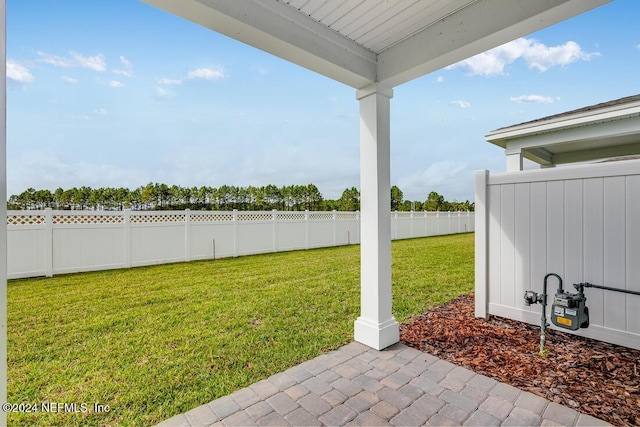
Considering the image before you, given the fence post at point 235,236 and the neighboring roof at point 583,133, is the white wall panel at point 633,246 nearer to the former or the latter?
the neighboring roof at point 583,133

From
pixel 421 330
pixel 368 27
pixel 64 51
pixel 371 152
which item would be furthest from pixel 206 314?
pixel 64 51

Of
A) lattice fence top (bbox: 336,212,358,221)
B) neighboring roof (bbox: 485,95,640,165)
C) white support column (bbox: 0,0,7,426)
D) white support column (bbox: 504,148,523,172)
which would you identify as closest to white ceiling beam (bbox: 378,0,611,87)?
white support column (bbox: 0,0,7,426)

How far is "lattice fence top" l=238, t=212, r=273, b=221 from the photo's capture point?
9033 millimetres

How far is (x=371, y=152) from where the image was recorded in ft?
9.12

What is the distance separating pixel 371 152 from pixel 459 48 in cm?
105

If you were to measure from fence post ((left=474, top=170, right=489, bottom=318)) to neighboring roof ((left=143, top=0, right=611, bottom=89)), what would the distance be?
1.75m

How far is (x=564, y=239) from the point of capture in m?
2.99

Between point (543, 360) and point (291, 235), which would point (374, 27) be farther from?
point (291, 235)

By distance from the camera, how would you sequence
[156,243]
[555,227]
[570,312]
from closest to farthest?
[570,312] → [555,227] → [156,243]

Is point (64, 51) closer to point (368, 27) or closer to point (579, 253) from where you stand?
point (368, 27)

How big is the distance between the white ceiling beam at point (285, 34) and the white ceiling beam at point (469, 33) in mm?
265

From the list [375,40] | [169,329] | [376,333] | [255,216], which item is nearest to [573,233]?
[376,333]

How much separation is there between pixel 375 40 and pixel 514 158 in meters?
4.88

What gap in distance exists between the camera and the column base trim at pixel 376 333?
9.10ft
